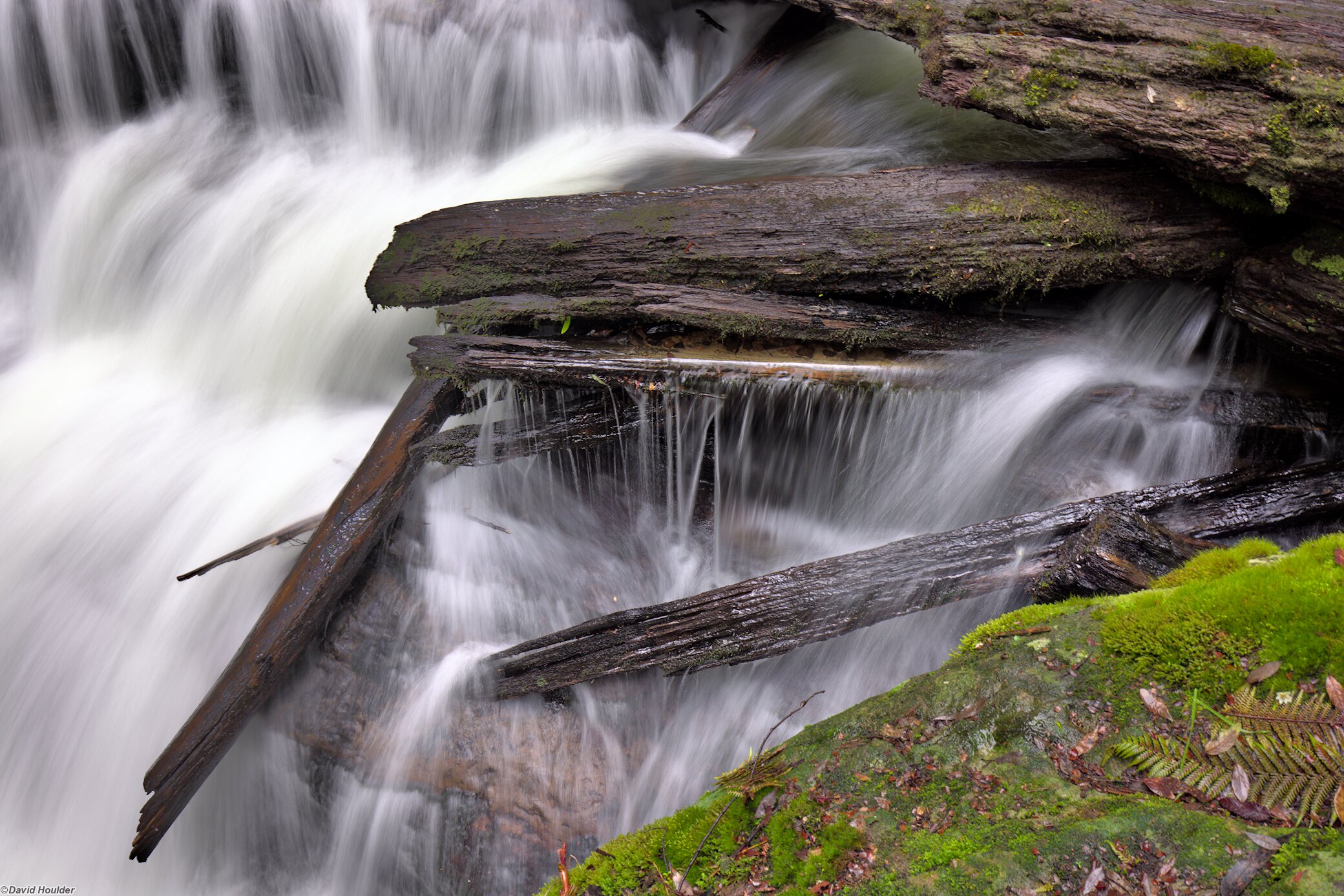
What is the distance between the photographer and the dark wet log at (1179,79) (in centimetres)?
311

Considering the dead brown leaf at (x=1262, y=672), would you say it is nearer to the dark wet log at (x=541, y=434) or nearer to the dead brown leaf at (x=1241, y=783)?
the dead brown leaf at (x=1241, y=783)

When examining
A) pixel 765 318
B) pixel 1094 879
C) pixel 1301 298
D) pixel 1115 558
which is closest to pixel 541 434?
pixel 765 318

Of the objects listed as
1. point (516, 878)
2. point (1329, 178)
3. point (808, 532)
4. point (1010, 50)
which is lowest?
point (516, 878)

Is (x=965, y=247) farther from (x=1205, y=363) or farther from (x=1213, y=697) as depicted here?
(x=1213, y=697)

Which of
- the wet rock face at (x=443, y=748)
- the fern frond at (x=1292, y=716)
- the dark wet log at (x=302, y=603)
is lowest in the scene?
the wet rock face at (x=443, y=748)

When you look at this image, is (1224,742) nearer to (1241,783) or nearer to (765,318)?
(1241,783)

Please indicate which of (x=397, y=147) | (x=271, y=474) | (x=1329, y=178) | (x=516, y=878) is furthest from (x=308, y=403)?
(x=1329, y=178)

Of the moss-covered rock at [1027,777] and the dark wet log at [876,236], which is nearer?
the moss-covered rock at [1027,777]

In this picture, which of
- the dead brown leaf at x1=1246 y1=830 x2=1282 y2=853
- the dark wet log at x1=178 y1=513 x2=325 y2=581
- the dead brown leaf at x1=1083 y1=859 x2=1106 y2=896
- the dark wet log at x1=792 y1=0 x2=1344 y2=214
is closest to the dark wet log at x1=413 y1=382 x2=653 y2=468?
the dark wet log at x1=178 y1=513 x2=325 y2=581

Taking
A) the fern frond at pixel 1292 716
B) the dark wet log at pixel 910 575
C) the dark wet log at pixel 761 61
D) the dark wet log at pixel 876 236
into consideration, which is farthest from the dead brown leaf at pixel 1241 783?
the dark wet log at pixel 761 61

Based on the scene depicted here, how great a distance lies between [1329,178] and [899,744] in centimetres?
281

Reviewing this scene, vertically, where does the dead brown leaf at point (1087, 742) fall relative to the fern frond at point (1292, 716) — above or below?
below

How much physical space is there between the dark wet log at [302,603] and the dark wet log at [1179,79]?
3.09 metres

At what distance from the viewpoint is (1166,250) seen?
12.0 feet
